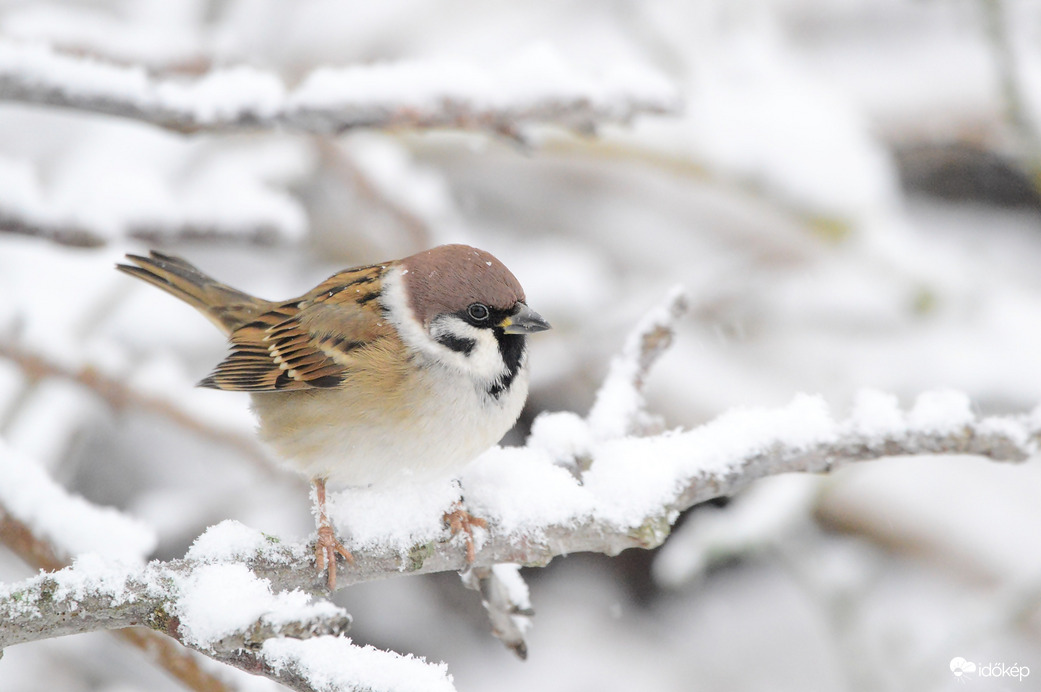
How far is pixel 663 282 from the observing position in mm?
4211

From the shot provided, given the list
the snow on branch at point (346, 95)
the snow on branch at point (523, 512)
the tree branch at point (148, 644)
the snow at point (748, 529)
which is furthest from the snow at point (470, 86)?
the snow at point (748, 529)

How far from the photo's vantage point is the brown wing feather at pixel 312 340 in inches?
84.7

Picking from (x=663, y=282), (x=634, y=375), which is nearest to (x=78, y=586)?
(x=634, y=375)

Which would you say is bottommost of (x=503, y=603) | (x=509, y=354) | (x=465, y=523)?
(x=503, y=603)

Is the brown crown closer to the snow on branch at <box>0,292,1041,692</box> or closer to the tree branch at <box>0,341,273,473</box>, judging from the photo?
the snow on branch at <box>0,292,1041,692</box>

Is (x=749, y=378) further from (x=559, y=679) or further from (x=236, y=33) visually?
(x=236, y=33)

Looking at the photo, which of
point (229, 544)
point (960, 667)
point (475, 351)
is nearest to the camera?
point (229, 544)

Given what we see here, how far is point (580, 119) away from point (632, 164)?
223cm

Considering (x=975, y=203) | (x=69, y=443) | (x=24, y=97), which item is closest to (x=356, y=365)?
(x=24, y=97)

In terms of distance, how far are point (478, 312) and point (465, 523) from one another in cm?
55

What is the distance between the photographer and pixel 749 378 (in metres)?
4.30

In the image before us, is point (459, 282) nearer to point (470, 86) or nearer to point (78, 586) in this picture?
point (470, 86)

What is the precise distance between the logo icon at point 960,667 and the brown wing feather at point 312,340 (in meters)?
2.38

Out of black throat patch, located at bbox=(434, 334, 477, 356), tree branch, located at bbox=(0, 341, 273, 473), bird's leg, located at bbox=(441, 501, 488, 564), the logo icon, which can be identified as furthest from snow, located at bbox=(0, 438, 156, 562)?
the logo icon
